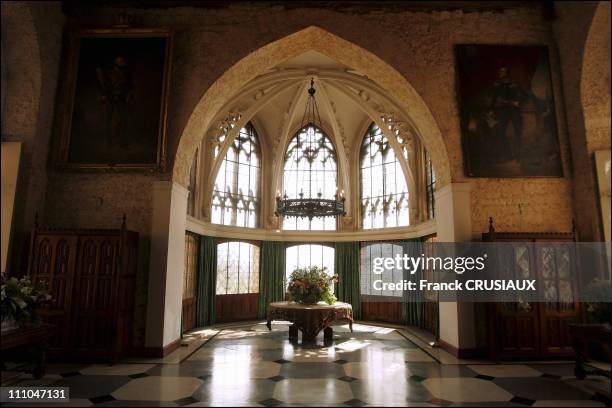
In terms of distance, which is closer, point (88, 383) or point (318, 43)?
point (88, 383)

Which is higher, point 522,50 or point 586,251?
point 522,50

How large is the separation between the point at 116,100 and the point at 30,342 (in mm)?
4149

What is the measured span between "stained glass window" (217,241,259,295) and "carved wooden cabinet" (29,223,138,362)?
5306 mm

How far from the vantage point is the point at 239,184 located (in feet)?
40.7

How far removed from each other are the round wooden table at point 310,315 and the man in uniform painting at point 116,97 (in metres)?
4.29

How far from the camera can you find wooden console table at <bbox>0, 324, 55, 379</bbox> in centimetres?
429

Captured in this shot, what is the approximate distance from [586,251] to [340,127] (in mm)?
7779

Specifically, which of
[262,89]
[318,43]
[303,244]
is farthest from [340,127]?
[318,43]

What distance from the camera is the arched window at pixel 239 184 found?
1187 centimetres

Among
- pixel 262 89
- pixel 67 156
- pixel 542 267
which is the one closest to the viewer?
pixel 542 267

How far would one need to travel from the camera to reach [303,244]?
12.6m

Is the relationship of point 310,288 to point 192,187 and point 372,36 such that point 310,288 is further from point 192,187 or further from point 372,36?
point 372,36

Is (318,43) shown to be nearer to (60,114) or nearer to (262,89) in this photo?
(262,89)

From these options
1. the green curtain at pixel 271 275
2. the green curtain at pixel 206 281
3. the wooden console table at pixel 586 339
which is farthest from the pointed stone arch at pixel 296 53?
the green curtain at pixel 271 275
